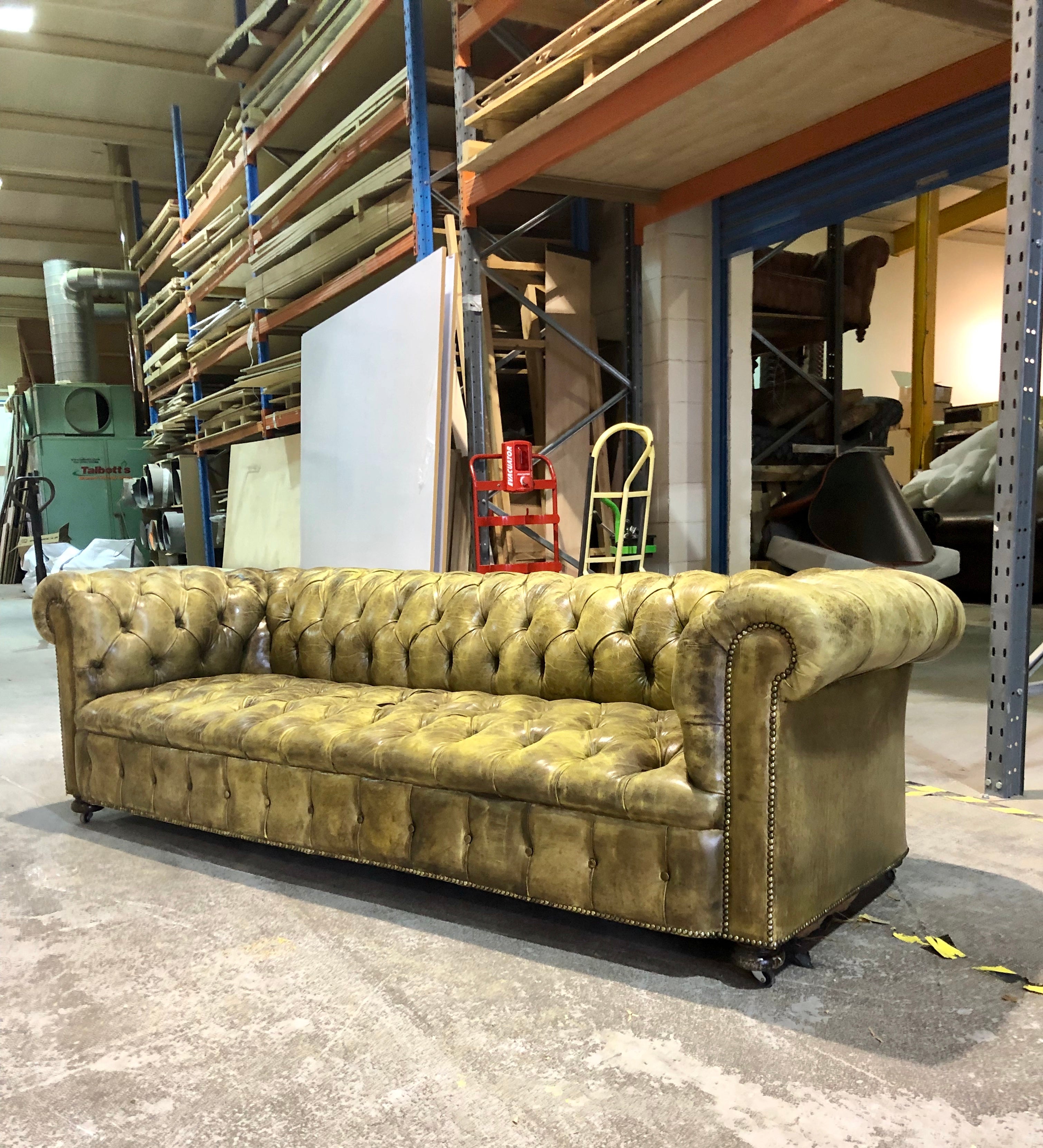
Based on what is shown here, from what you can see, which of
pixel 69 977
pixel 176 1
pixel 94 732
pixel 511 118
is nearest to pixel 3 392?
pixel 176 1

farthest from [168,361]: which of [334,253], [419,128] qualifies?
[419,128]

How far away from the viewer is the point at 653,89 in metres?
3.53

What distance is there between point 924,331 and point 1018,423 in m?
9.11

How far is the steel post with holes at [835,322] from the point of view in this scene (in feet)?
21.4

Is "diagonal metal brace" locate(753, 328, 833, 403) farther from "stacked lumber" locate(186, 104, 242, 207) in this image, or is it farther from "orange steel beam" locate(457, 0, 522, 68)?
"stacked lumber" locate(186, 104, 242, 207)

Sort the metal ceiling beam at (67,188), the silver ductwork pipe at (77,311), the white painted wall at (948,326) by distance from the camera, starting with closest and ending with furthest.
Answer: the metal ceiling beam at (67,188) → the silver ductwork pipe at (77,311) → the white painted wall at (948,326)

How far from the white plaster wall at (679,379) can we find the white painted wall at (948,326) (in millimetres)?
7833

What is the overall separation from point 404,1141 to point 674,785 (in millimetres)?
769

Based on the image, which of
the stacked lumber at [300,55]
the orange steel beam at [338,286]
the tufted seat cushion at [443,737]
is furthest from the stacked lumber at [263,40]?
the tufted seat cushion at [443,737]

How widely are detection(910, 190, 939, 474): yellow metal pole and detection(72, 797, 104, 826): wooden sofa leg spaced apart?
9.91 m

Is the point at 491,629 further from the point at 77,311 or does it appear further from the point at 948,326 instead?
the point at 948,326

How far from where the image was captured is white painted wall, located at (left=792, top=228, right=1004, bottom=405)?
12.5 meters

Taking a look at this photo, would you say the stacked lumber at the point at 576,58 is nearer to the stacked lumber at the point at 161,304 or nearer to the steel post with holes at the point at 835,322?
the steel post with holes at the point at 835,322

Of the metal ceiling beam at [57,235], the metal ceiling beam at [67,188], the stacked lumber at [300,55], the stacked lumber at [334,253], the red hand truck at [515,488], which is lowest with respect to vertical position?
the red hand truck at [515,488]
